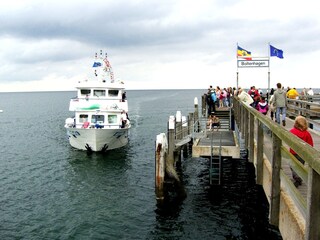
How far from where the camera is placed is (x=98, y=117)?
93.8 ft

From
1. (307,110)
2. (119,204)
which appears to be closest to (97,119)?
(119,204)

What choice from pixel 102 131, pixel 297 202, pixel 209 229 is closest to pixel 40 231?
pixel 209 229

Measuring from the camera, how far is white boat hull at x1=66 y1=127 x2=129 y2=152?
27.0m

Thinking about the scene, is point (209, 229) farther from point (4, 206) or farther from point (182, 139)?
point (4, 206)

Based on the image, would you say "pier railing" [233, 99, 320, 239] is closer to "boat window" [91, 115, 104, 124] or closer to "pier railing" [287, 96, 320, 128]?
"pier railing" [287, 96, 320, 128]

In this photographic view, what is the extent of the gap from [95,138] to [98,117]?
2235 mm

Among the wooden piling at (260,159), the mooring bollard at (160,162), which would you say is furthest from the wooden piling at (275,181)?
the mooring bollard at (160,162)

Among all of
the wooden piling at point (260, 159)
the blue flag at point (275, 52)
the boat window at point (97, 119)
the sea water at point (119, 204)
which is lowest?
the sea water at point (119, 204)

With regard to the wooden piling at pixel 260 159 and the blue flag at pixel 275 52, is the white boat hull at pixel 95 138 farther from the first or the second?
the wooden piling at pixel 260 159

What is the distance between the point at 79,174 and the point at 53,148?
10948 millimetres

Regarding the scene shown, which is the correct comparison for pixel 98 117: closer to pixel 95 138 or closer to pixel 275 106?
pixel 95 138

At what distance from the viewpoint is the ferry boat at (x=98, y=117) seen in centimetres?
2725

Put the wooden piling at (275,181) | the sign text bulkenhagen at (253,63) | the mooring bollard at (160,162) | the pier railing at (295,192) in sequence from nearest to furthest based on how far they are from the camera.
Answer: the pier railing at (295,192) → the wooden piling at (275,181) → the mooring bollard at (160,162) → the sign text bulkenhagen at (253,63)

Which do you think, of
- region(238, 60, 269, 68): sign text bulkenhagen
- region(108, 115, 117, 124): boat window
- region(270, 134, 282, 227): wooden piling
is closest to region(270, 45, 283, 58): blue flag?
region(238, 60, 269, 68): sign text bulkenhagen
